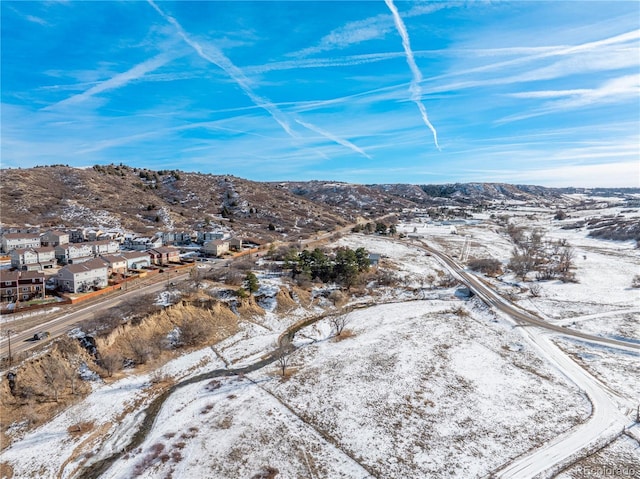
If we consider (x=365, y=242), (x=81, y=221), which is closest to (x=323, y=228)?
(x=365, y=242)

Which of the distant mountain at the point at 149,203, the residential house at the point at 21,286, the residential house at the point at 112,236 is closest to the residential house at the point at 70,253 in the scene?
the residential house at the point at 112,236

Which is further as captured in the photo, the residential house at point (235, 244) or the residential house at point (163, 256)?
the residential house at point (235, 244)

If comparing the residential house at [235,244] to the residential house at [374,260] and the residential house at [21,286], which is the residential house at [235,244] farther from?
the residential house at [21,286]

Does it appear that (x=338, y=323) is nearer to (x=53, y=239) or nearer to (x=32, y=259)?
(x=32, y=259)

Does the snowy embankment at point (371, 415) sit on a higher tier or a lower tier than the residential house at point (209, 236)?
lower

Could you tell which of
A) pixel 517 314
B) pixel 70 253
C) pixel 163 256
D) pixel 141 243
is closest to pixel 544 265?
pixel 517 314

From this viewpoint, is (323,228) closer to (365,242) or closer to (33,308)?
(365,242)

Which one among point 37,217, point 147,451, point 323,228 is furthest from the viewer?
point 323,228
